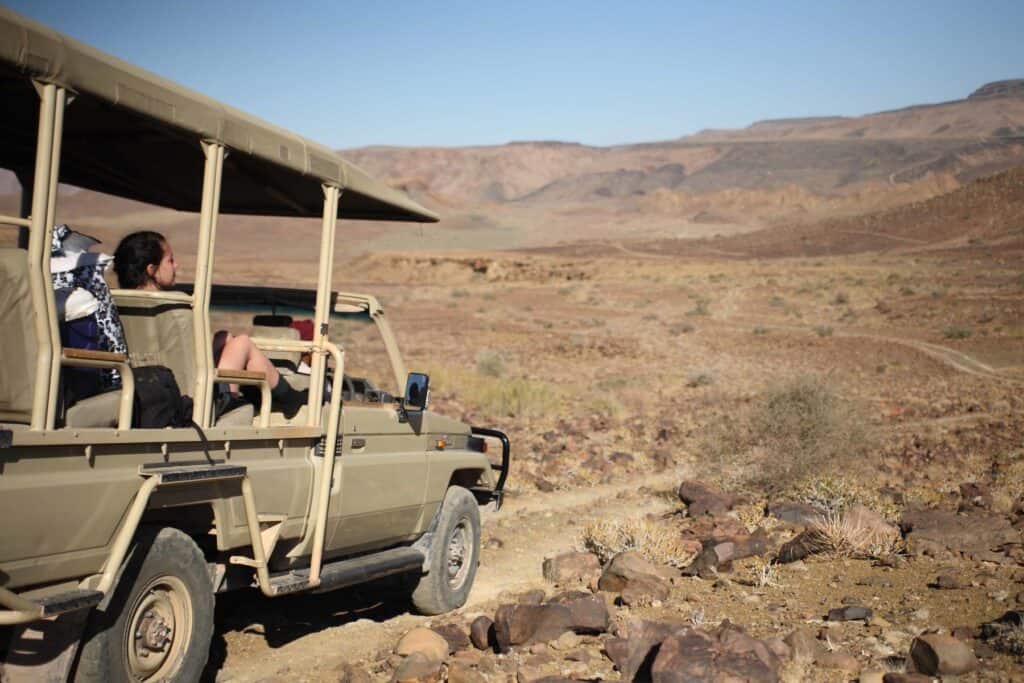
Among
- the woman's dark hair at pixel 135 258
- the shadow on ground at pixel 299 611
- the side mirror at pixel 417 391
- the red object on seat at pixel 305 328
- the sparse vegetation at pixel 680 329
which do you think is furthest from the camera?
the sparse vegetation at pixel 680 329

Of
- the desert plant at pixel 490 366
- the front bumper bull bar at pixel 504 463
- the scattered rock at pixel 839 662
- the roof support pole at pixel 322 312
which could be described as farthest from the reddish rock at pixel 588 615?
the desert plant at pixel 490 366

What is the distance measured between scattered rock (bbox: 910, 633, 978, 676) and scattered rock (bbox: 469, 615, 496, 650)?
2.28 metres

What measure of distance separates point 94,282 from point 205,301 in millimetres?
492

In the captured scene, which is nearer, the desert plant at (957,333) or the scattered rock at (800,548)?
the scattered rock at (800,548)

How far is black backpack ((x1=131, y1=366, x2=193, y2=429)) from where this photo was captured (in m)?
4.51

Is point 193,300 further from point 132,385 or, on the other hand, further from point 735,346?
point 735,346

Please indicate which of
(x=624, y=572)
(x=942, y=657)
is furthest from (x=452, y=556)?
(x=942, y=657)

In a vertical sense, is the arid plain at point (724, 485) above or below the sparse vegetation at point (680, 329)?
below

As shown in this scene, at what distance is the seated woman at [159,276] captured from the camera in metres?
5.07

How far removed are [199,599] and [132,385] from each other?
3.46 feet

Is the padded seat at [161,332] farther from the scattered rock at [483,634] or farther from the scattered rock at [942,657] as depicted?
the scattered rock at [942,657]

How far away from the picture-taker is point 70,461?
395 centimetres

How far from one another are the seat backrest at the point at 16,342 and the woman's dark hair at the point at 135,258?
1014 mm

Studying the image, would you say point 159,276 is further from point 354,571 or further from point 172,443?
point 354,571
